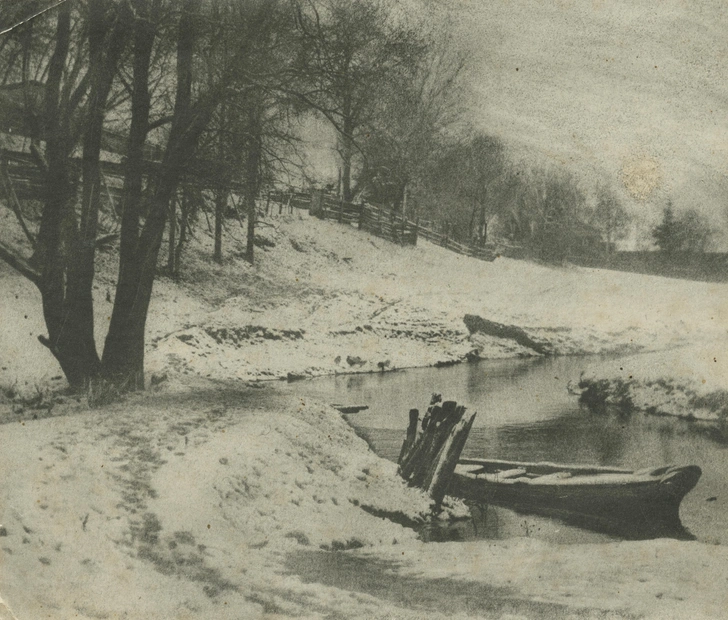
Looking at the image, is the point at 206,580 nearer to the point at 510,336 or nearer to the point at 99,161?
the point at 510,336

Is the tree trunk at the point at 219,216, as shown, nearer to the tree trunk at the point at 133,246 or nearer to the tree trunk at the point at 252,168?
the tree trunk at the point at 252,168

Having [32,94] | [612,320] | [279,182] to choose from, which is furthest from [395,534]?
[32,94]

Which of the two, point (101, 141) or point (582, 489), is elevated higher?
point (101, 141)

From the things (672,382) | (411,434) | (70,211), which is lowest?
(411,434)

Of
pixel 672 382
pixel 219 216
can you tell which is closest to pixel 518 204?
pixel 672 382

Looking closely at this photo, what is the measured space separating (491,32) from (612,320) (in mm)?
1625

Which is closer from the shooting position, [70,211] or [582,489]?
[582,489]

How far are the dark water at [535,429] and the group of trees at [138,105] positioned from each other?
3.85 feet

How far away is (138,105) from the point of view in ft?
13.7

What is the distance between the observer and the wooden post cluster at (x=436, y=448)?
3.63 metres

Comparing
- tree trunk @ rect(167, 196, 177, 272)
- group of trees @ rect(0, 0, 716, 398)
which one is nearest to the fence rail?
group of trees @ rect(0, 0, 716, 398)

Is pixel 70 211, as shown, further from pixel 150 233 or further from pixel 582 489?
pixel 582 489

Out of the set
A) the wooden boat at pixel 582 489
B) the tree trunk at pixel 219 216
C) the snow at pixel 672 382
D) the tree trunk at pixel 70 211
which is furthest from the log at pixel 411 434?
the tree trunk at pixel 70 211

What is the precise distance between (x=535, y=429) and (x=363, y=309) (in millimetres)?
1124
